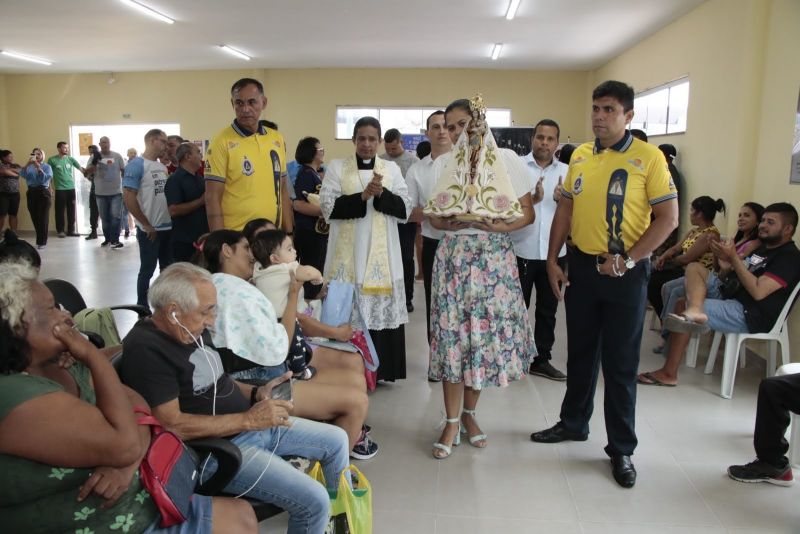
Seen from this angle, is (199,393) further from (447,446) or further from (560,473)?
(560,473)

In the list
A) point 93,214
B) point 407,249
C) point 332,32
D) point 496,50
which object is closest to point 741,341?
point 407,249

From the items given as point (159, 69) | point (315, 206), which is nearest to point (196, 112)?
point (159, 69)

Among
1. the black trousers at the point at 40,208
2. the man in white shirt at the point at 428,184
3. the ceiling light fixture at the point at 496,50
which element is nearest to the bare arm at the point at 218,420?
the man in white shirt at the point at 428,184

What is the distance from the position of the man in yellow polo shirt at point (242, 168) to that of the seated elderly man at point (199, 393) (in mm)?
1477

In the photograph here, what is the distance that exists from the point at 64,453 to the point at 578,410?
228 cm

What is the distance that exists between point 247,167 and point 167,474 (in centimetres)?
206

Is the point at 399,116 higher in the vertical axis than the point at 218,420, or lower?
higher

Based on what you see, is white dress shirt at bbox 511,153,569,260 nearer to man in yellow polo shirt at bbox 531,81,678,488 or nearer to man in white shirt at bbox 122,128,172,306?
man in yellow polo shirt at bbox 531,81,678,488

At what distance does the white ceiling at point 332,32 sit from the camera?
6.56m

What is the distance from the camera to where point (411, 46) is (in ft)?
29.1

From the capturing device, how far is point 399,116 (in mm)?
11234

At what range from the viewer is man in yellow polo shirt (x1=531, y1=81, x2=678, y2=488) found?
8.03ft

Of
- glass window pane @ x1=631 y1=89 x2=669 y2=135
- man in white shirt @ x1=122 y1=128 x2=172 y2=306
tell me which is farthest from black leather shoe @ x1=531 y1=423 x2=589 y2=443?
glass window pane @ x1=631 y1=89 x2=669 y2=135

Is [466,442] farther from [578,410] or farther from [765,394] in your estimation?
[765,394]
